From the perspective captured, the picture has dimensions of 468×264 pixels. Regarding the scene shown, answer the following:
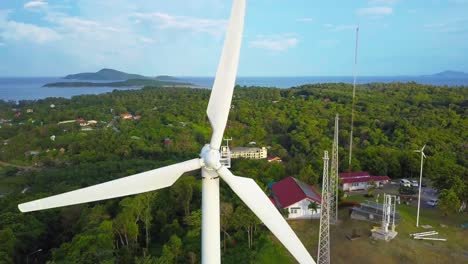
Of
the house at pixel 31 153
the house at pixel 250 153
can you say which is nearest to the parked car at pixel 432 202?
the house at pixel 250 153

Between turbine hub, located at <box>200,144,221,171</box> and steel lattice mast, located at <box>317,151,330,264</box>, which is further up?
turbine hub, located at <box>200,144,221,171</box>

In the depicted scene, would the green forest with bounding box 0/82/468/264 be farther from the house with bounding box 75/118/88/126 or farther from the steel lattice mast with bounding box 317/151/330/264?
the steel lattice mast with bounding box 317/151/330/264

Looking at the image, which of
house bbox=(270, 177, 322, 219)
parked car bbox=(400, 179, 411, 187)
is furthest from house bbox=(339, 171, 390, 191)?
house bbox=(270, 177, 322, 219)

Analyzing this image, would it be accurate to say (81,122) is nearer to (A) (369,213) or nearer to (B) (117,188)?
(A) (369,213)

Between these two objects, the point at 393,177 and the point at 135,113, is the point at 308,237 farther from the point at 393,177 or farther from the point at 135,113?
the point at 135,113

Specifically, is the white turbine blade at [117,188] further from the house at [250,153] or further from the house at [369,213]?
the house at [250,153]

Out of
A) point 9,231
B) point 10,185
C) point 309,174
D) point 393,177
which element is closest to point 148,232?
point 9,231

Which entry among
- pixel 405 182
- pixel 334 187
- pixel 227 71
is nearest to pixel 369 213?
pixel 334 187
